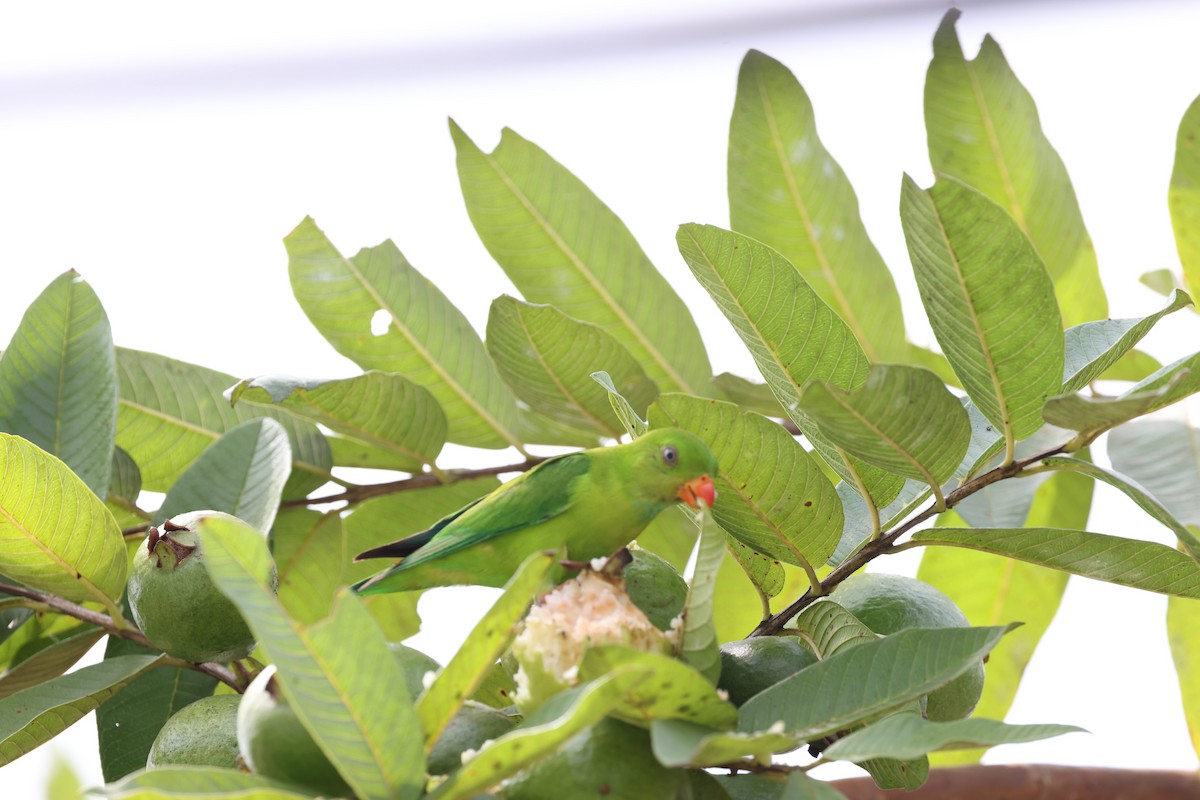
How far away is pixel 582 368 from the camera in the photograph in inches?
34.6

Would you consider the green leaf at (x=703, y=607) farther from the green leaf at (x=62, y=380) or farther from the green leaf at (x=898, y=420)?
the green leaf at (x=62, y=380)

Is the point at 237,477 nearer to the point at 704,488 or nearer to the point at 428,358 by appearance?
the point at 428,358

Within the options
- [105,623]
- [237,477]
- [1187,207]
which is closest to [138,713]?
[105,623]

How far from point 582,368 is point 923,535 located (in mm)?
335

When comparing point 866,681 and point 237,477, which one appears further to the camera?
point 237,477

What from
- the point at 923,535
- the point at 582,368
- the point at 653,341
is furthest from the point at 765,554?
the point at 653,341

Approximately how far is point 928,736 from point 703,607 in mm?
107

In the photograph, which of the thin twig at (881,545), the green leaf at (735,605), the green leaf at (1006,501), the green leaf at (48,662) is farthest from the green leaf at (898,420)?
the green leaf at (48,662)

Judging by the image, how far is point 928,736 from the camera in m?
0.44

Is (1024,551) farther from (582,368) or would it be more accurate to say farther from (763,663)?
(582,368)

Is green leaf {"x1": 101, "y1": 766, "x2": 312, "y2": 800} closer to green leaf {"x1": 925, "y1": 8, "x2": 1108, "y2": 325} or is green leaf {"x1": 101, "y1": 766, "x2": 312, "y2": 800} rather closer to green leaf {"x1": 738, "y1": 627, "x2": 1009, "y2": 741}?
green leaf {"x1": 738, "y1": 627, "x2": 1009, "y2": 741}

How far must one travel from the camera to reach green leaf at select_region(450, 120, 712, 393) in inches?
38.6

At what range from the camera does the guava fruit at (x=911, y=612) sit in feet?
2.03

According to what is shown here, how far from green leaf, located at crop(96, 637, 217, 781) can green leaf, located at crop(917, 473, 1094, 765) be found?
0.63 m
